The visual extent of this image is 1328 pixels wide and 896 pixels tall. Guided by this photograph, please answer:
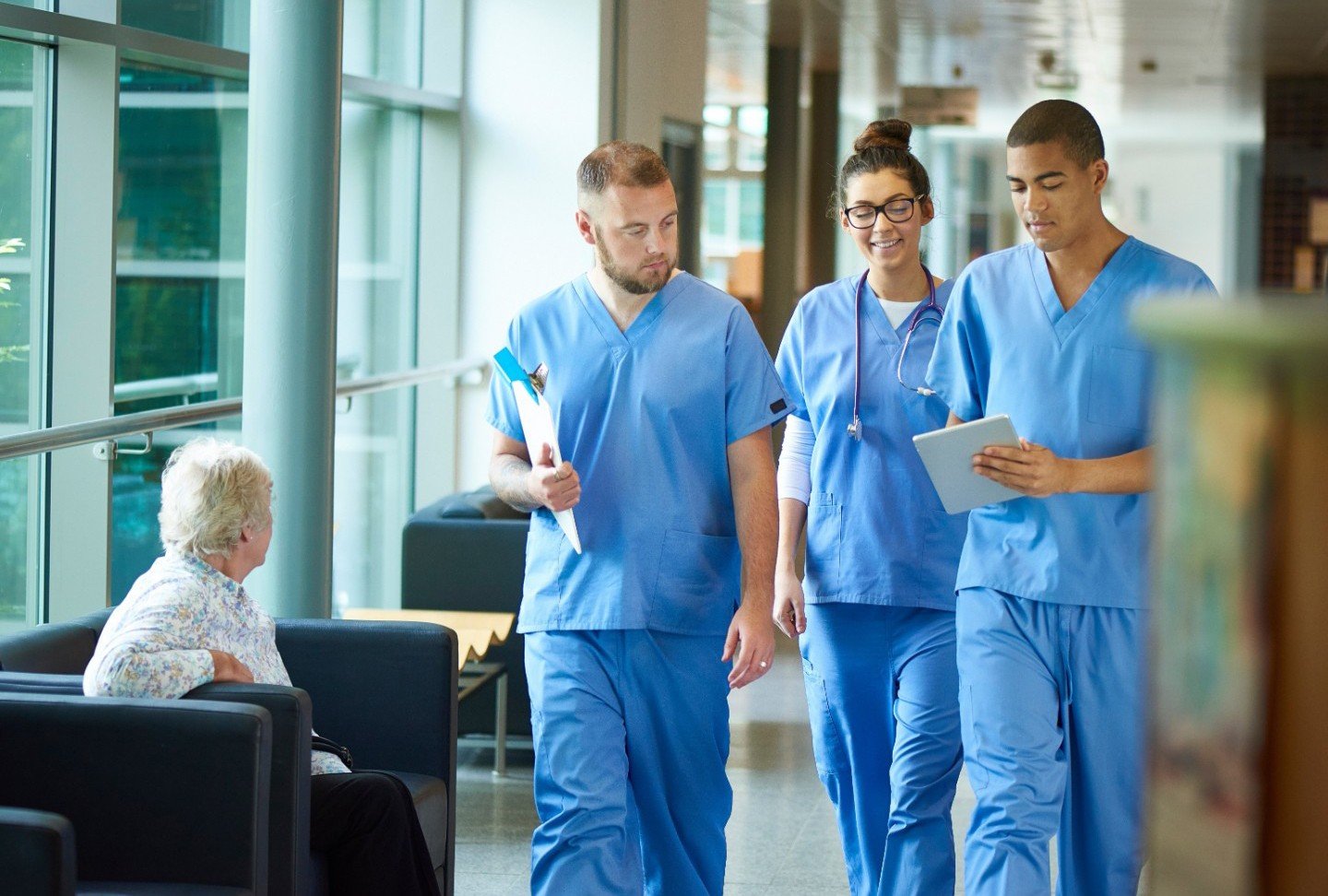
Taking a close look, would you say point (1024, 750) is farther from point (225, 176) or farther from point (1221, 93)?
point (1221, 93)

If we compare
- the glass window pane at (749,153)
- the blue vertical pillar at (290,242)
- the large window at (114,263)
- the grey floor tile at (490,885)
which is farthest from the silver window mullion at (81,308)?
the glass window pane at (749,153)

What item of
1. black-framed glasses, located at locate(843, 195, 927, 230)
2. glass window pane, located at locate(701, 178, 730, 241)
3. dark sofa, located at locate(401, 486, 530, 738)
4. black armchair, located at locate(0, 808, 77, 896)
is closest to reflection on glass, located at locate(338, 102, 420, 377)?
dark sofa, located at locate(401, 486, 530, 738)

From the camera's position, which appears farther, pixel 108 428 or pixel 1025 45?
pixel 1025 45

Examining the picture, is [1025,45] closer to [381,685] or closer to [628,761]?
[381,685]

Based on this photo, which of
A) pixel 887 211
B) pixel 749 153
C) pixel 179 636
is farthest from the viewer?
pixel 749 153

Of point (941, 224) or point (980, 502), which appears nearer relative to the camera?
point (980, 502)

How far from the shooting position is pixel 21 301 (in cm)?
386

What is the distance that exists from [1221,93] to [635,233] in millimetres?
15041

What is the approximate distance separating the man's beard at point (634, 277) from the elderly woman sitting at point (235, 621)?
0.67m

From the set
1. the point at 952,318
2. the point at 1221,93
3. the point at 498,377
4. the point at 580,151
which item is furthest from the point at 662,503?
the point at 1221,93

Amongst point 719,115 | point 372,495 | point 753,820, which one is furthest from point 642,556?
point 719,115

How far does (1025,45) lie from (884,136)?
9.43 metres

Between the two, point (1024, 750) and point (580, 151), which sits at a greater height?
point (580, 151)

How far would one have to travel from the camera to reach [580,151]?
659 centimetres
